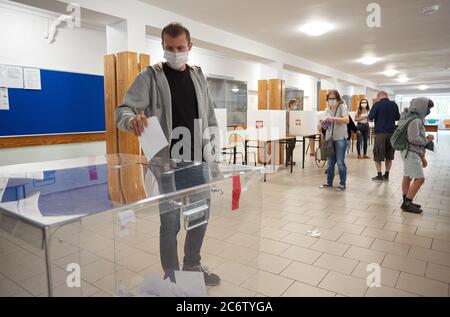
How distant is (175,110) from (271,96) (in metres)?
5.75

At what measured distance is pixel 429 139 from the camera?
357 centimetres

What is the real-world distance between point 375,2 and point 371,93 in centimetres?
1438

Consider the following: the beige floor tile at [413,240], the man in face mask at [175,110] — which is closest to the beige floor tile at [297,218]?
the beige floor tile at [413,240]

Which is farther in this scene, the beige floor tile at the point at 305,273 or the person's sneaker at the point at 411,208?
the person's sneaker at the point at 411,208

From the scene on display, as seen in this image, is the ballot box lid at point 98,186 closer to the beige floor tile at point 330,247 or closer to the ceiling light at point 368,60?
the beige floor tile at point 330,247

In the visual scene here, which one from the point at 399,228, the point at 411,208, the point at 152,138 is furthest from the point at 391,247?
the point at 152,138

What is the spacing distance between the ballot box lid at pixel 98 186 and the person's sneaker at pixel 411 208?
9.43 ft

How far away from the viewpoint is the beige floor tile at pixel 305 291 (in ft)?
6.76

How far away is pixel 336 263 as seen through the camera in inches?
98.9

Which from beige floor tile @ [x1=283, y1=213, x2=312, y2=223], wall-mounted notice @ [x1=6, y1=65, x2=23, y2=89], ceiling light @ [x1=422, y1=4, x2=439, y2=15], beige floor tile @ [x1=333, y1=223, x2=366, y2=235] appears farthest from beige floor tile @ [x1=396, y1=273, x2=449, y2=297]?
wall-mounted notice @ [x1=6, y1=65, x2=23, y2=89]

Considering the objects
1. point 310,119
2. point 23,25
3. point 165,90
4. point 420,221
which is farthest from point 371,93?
point 165,90

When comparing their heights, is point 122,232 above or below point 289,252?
above

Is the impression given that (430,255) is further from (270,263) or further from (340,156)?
(340,156)

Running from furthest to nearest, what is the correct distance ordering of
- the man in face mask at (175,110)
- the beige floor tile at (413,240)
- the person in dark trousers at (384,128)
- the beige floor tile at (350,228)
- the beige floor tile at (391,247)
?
the person in dark trousers at (384,128) < the beige floor tile at (350,228) < the beige floor tile at (413,240) < the beige floor tile at (391,247) < the man in face mask at (175,110)
